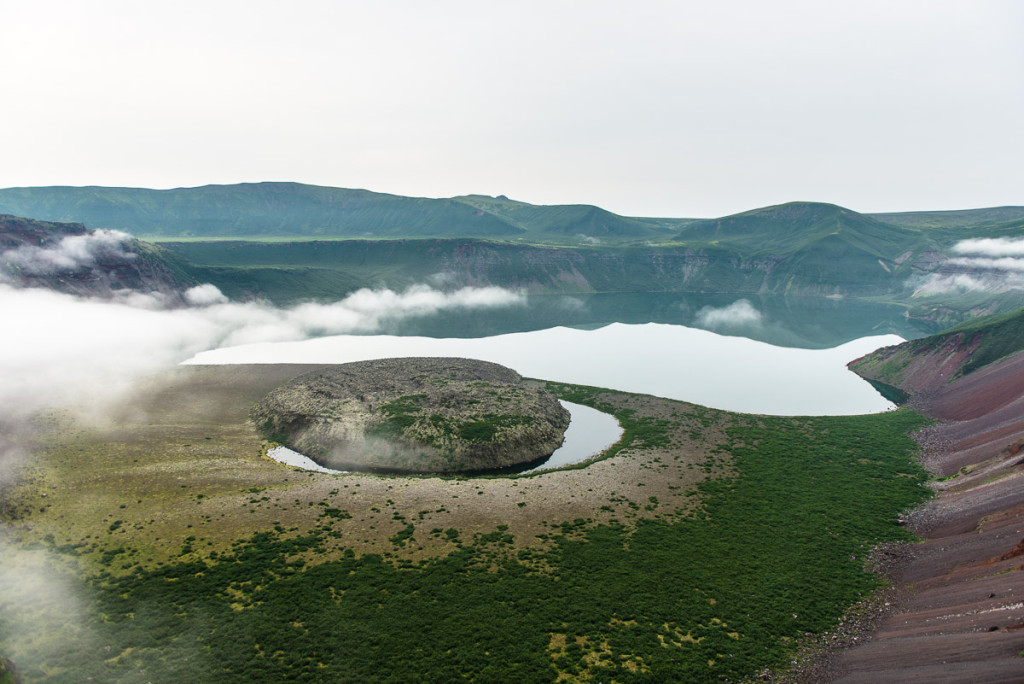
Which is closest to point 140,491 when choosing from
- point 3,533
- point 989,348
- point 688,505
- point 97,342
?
point 3,533

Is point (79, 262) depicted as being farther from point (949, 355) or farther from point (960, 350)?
point (960, 350)

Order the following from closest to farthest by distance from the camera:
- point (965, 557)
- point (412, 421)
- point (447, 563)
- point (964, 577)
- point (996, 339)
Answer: point (964, 577) < point (965, 557) < point (447, 563) < point (412, 421) < point (996, 339)

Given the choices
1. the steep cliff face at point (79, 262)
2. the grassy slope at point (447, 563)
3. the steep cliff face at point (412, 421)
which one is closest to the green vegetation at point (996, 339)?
the grassy slope at point (447, 563)

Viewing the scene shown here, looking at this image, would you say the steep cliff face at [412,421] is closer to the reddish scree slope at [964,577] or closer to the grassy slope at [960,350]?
the reddish scree slope at [964,577]

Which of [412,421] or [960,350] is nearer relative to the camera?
[412,421]

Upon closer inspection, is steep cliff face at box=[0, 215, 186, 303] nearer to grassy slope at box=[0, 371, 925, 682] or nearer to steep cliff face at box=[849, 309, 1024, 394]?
grassy slope at box=[0, 371, 925, 682]

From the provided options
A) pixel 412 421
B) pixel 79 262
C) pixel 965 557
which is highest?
pixel 79 262

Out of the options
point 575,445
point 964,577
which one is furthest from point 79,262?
point 964,577
